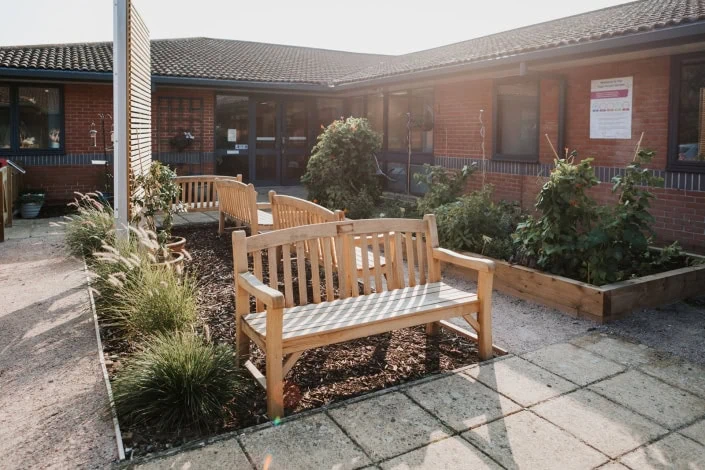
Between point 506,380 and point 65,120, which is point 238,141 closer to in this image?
point 65,120

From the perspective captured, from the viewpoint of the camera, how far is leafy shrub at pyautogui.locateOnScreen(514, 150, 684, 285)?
5504 mm

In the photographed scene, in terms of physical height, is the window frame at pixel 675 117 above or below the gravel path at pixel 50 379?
above

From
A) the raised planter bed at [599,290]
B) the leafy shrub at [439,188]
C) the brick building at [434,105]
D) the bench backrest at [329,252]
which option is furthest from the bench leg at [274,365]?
the brick building at [434,105]

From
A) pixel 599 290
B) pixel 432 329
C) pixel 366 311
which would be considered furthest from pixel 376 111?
pixel 366 311

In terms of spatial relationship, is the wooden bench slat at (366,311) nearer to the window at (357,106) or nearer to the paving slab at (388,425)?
the paving slab at (388,425)

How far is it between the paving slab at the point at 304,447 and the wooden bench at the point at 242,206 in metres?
4.32

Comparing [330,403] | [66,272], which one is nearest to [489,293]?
[330,403]

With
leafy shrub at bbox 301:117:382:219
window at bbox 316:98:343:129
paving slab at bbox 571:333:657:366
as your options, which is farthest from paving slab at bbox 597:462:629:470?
window at bbox 316:98:343:129

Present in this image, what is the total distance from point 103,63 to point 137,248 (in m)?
9.10

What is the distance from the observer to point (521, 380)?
389cm

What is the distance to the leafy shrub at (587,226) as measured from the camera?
5504mm

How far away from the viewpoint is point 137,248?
580 centimetres

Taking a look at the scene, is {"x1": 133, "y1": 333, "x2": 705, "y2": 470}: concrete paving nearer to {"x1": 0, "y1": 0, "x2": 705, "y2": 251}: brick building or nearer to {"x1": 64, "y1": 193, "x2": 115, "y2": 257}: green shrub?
{"x1": 64, "y1": 193, "x2": 115, "y2": 257}: green shrub

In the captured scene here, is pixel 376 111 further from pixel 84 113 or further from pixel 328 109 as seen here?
pixel 84 113
